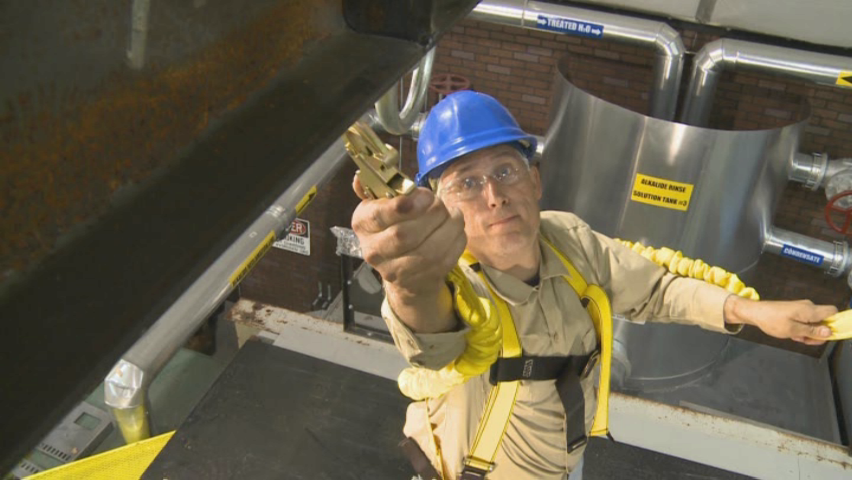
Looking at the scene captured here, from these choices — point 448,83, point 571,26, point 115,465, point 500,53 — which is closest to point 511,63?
point 500,53

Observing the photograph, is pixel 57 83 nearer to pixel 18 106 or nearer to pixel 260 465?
pixel 18 106

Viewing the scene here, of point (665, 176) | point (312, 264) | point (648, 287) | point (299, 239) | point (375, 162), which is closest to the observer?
point (375, 162)

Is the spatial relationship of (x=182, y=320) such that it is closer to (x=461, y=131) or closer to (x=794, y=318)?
(x=461, y=131)

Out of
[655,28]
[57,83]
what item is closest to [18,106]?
[57,83]

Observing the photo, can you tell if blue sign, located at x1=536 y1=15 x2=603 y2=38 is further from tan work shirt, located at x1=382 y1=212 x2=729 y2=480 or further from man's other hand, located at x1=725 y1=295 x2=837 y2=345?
man's other hand, located at x1=725 y1=295 x2=837 y2=345

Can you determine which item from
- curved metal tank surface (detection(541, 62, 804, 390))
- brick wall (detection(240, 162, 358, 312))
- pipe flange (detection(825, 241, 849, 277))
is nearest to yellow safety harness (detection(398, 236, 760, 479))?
curved metal tank surface (detection(541, 62, 804, 390))

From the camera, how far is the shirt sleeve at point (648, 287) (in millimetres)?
1690

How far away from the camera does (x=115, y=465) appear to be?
2354 millimetres

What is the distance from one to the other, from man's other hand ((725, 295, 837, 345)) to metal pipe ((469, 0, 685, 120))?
1.70 metres

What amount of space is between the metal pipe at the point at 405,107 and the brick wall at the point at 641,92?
1.79 metres

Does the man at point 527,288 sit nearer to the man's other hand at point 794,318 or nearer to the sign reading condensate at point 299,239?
the man's other hand at point 794,318

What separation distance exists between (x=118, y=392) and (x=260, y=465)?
601mm

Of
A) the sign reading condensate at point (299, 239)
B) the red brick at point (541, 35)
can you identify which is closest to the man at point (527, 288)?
the red brick at point (541, 35)

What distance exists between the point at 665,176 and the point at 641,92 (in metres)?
0.79
